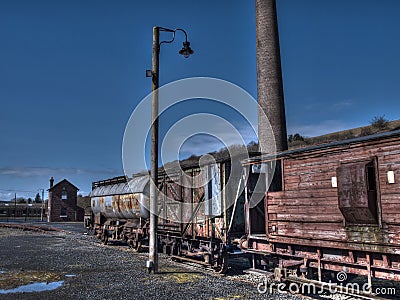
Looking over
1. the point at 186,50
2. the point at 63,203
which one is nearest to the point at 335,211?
the point at 186,50

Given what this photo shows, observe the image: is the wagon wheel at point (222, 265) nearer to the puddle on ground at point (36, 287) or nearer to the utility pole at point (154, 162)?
the utility pole at point (154, 162)

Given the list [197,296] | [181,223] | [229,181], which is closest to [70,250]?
[181,223]

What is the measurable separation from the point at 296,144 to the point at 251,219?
3278 cm

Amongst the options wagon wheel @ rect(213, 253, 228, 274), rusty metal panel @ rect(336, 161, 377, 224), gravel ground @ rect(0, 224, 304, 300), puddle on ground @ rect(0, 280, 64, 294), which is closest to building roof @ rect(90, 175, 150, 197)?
gravel ground @ rect(0, 224, 304, 300)

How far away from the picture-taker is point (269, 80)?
21.6 m

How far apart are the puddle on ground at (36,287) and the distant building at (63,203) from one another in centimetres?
4481

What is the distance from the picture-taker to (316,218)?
952cm

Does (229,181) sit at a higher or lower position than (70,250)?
higher

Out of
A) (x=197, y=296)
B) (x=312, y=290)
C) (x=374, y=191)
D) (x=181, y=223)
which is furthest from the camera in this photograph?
(x=181, y=223)

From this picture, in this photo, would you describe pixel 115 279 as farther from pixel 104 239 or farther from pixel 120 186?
pixel 104 239

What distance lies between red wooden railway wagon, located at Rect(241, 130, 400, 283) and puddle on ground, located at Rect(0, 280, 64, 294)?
5.79 metres

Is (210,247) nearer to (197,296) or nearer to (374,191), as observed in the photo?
(197,296)

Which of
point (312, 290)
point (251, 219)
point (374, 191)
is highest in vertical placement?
point (374, 191)

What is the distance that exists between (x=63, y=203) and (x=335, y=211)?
50098 mm
